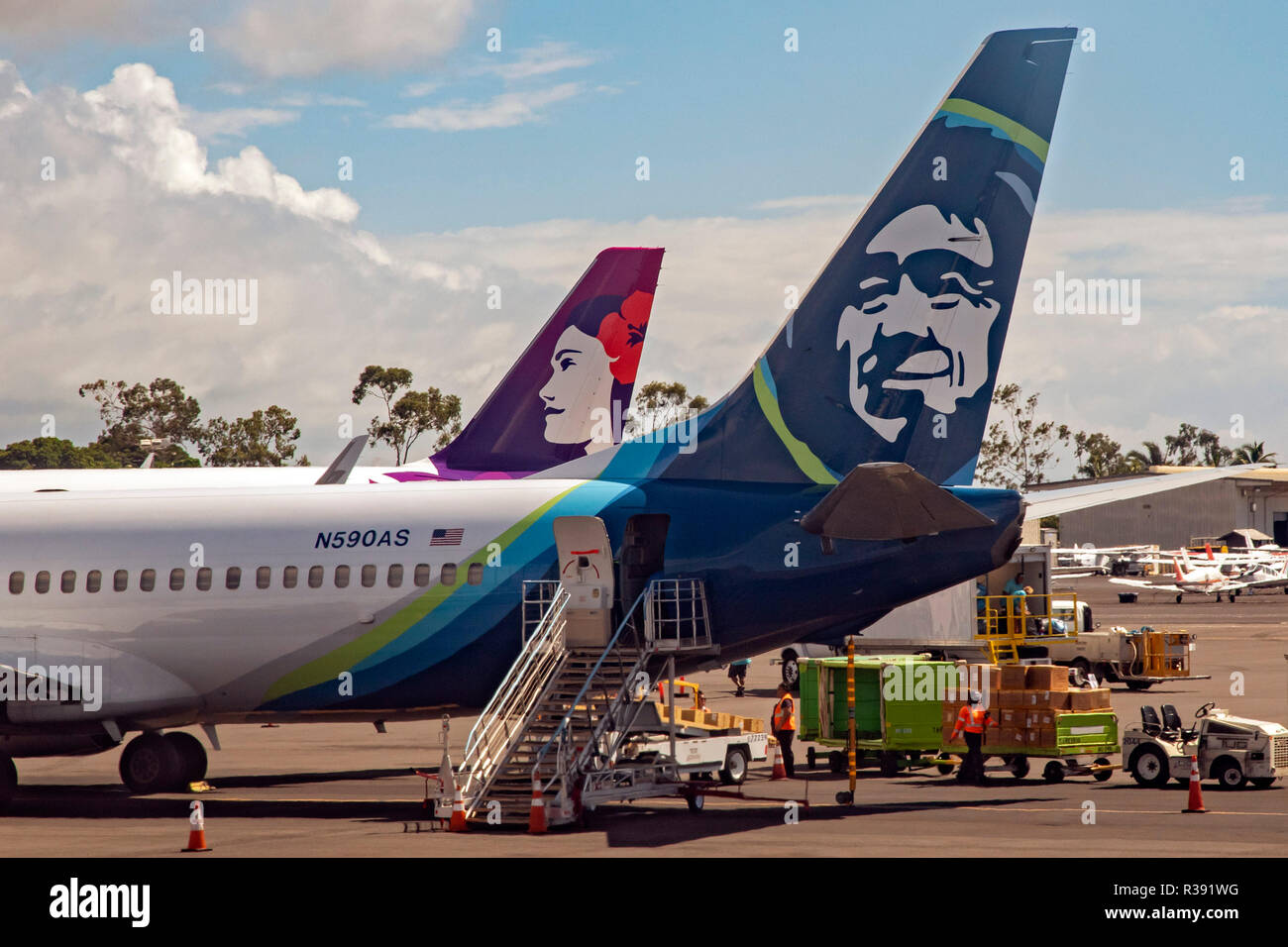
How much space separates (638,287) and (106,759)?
1830 cm

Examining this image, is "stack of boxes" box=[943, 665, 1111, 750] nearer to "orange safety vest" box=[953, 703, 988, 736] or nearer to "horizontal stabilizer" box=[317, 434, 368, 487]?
"orange safety vest" box=[953, 703, 988, 736]

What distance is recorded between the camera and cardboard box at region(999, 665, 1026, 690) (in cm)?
2681

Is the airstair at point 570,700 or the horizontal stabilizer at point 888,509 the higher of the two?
the horizontal stabilizer at point 888,509

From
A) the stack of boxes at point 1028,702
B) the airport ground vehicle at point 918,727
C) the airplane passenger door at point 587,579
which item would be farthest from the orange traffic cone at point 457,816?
the stack of boxes at point 1028,702

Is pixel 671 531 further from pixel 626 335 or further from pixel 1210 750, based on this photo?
pixel 626 335

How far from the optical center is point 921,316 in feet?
78.1

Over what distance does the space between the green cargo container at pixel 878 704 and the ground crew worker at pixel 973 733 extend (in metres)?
0.97

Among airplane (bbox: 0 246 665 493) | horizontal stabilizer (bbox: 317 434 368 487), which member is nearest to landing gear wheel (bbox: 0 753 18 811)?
horizontal stabilizer (bbox: 317 434 368 487)

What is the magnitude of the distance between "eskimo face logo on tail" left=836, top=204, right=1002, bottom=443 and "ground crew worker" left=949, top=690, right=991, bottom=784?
550cm

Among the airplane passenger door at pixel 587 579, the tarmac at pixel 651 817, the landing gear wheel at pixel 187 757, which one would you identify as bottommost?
the tarmac at pixel 651 817

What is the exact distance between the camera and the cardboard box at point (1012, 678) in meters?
26.8

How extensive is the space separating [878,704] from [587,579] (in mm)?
8106

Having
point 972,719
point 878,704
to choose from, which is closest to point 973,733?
point 972,719

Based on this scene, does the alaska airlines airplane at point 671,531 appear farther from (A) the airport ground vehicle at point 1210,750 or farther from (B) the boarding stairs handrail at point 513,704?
(A) the airport ground vehicle at point 1210,750
